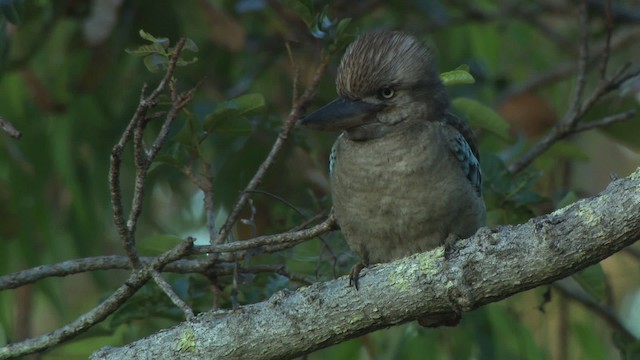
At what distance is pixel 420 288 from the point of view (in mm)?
2824

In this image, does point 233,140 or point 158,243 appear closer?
point 158,243

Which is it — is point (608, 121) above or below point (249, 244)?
above

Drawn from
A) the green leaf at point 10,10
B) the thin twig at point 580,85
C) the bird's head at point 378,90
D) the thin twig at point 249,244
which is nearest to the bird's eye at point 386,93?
the bird's head at point 378,90

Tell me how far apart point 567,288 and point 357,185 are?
162 centimetres

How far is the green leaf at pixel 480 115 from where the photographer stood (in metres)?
3.97

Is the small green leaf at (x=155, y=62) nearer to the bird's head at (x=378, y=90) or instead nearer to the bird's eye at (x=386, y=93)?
the bird's head at (x=378, y=90)

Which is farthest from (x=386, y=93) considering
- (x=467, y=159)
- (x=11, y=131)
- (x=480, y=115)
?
(x=11, y=131)

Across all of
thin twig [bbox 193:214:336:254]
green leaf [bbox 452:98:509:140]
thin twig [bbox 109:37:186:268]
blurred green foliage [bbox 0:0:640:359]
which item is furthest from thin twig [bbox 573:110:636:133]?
thin twig [bbox 109:37:186:268]

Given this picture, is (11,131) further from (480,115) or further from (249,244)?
(480,115)

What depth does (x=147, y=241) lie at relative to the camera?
360 cm

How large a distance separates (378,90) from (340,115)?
17 cm

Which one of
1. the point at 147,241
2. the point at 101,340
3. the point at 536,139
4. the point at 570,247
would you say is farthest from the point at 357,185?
the point at 536,139

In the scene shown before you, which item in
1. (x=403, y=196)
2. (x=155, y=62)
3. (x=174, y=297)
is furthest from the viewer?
(x=403, y=196)

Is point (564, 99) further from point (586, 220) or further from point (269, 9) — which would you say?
point (586, 220)
